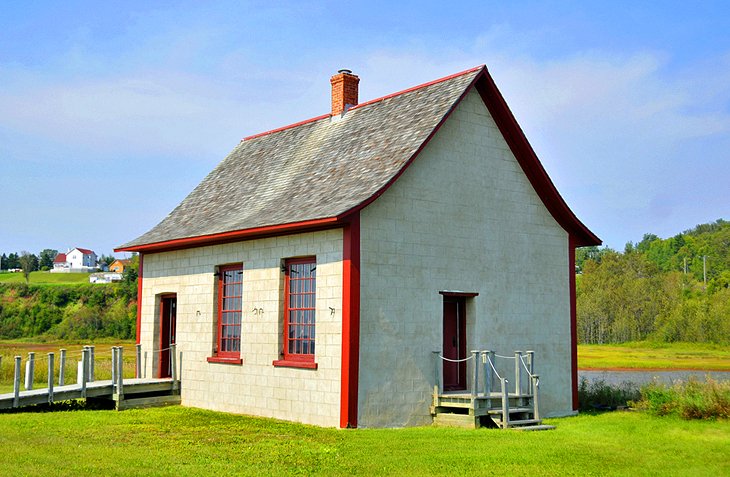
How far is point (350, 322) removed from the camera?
14570mm

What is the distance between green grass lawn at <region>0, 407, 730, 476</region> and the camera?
420 inches

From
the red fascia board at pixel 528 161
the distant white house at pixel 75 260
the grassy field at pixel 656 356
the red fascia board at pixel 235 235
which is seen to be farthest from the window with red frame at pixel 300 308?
the distant white house at pixel 75 260

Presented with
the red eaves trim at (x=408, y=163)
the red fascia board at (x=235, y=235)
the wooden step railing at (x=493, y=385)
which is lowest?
the wooden step railing at (x=493, y=385)

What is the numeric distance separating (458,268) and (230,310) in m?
5.35

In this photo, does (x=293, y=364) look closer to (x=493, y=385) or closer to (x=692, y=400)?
(x=493, y=385)

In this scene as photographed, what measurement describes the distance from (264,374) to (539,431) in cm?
565

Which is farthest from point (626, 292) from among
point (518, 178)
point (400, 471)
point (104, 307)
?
point (400, 471)

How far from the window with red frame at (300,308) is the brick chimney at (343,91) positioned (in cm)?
562

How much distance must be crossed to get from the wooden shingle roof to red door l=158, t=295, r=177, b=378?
4.77ft

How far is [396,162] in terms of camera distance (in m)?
15.8

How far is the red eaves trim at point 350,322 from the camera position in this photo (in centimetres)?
1445

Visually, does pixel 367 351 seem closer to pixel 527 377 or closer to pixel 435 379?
pixel 435 379

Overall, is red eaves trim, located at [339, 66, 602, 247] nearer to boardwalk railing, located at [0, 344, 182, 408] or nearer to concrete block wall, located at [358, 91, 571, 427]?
concrete block wall, located at [358, 91, 571, 427]

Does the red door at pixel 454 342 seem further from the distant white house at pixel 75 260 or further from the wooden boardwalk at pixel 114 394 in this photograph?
the distant white house at pixel 75 260
